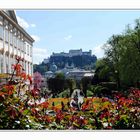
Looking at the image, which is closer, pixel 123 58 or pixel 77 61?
pixel 77 61

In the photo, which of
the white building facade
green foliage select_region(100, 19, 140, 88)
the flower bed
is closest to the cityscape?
the white building facade

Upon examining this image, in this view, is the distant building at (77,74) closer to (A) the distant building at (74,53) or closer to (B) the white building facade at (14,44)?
(A) the distant building at (74,53)

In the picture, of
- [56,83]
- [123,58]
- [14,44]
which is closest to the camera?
[56,83]

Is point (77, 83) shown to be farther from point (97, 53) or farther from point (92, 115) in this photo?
point (92, 115)

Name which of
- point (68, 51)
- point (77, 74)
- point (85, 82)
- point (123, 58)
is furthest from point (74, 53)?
point (123, 58)

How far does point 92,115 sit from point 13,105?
0.83m

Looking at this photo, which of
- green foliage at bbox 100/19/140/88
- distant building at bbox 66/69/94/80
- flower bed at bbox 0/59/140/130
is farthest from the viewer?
green foliage at bbox 100/19/140/88

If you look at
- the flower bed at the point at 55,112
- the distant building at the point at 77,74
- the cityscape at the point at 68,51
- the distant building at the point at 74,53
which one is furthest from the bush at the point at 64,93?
the flower bed at the point at 55,112

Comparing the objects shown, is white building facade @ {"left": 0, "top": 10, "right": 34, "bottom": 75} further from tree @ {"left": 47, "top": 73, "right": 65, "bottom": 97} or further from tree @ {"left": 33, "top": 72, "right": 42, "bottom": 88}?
tree @ {"left": 47, "top": 73, "right": 65, "bottom": 97}

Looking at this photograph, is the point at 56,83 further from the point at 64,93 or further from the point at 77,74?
the point at 77,74
